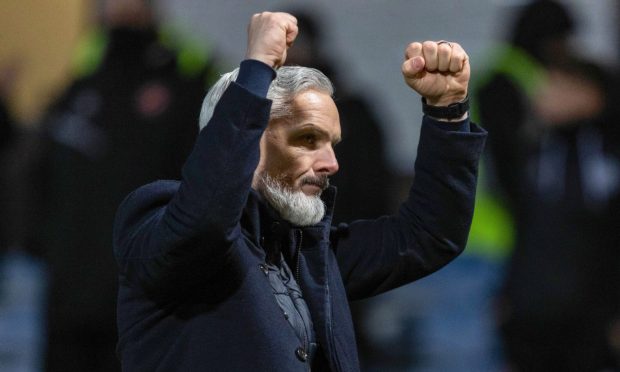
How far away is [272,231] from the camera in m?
2.14

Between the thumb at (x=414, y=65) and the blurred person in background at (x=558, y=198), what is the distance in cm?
262

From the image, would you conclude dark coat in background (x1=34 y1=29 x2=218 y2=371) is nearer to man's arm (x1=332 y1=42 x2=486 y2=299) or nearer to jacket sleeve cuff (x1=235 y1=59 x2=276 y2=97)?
man's arm (x1=332 y1=42 x2=486 y2=299)

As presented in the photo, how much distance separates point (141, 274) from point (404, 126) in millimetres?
3142

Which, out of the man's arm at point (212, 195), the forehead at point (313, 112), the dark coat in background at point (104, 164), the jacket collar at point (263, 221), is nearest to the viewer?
the man's arm at point (212, 195)

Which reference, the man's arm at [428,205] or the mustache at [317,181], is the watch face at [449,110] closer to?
the man's arm at [428,205]

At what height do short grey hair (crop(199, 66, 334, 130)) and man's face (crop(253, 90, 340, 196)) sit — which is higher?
short grey hair (crop(199, 66, 334, 130))

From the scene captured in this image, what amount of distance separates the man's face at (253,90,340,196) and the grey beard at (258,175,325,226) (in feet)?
0.05

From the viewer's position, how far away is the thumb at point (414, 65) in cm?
216

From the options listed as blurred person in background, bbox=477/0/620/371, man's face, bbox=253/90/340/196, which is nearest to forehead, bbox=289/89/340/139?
man's face, bbox=253/90/340/196

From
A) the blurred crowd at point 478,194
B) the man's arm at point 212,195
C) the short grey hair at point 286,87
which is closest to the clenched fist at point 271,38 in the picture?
the man's arm at point 212,195

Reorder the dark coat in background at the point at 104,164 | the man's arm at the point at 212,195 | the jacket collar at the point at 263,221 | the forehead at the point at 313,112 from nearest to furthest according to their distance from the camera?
the man's arm at the point at 212,195
the jacket collar at the point at 263,221
the forehead at the point at 313,112
the dark coat in background at the point at 104,164

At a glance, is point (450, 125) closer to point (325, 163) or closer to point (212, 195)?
point (325, 163)

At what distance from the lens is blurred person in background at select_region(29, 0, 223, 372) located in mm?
4855

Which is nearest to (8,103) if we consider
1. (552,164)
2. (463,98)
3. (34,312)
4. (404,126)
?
(34,312)
